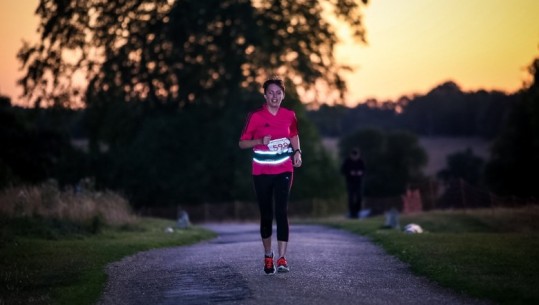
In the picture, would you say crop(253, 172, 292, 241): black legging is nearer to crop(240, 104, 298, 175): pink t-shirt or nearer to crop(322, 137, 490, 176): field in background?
crop(240, 104, 298, 175): pink t-shirt

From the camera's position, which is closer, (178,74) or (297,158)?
(297,158)

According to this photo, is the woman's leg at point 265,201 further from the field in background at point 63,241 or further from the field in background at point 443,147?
the field in background at point 443,147

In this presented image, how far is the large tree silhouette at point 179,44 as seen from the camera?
4569 centimetres

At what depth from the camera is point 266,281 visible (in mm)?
10984

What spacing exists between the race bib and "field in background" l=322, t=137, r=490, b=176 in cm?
8199

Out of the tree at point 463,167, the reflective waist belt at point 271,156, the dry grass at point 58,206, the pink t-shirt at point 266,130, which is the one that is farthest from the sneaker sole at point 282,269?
the tree at point 463,167

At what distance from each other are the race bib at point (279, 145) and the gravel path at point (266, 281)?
156 cm

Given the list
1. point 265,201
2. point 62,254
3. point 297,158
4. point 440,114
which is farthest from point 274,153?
point 440,114

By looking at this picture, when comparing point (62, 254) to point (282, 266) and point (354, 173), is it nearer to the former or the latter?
point (282, 266)

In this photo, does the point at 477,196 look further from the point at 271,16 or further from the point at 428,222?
the point at 271,16

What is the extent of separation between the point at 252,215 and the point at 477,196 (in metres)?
16.0

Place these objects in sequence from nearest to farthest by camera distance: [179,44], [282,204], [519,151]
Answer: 1. [282,204]
2. [179,44]
3. [519,151]

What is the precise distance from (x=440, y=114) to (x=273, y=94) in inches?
4059

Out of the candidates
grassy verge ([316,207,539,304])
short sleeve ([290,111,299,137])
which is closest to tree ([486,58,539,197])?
grassy verge ([316,207,539,304])
